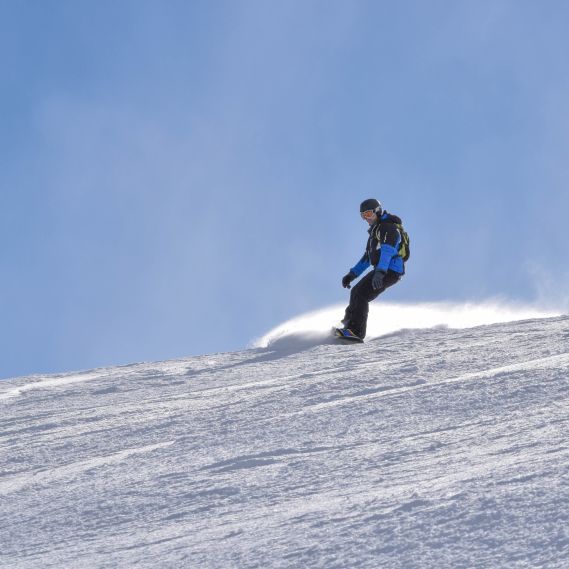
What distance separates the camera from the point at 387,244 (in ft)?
38.0

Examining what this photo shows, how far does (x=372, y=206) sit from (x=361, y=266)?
90 cm

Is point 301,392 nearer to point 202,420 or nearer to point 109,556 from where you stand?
point 202,420

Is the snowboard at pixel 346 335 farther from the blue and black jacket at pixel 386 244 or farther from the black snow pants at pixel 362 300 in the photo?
the blue and black jacket at pixel 386 244

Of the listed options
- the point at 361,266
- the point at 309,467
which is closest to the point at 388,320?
the point at 361,266

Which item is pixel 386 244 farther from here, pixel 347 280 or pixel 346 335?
pixel 346 335

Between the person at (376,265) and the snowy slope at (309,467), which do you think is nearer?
the snowy slope at (309,467)

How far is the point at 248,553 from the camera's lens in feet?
13.4

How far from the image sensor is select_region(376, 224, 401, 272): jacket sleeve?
11.5 m

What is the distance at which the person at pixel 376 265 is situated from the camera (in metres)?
11.5

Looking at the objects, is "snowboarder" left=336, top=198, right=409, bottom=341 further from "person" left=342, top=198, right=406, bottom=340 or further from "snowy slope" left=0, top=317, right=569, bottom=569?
"snowy slope" left=0, top=317, right=569, bottom=569

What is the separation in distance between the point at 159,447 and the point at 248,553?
222cm

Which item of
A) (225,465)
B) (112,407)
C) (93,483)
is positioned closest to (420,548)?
(225,465)

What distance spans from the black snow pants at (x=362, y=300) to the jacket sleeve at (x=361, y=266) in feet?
1.18

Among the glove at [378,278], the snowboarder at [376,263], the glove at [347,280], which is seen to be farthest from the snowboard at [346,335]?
the glove at [347,280]
